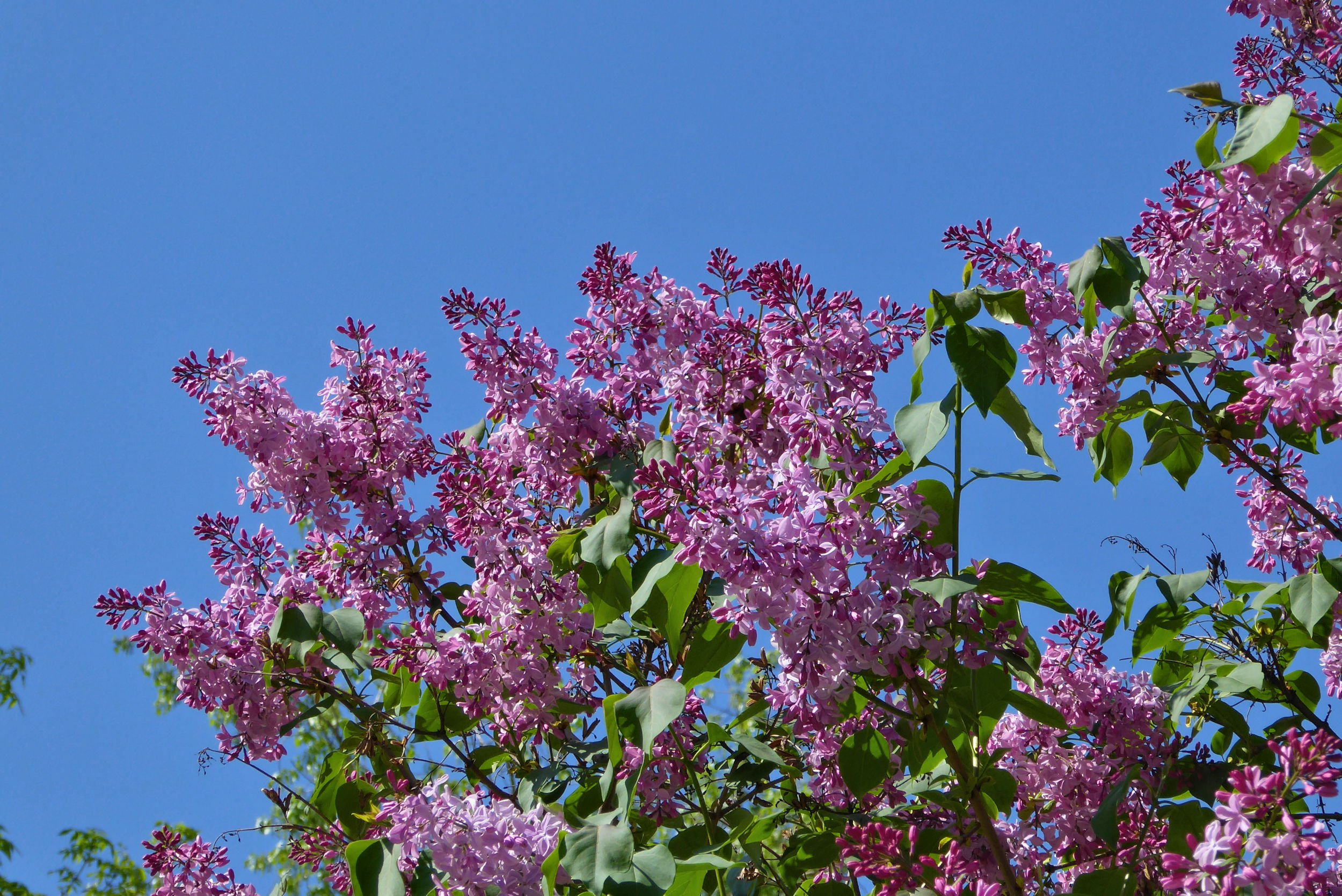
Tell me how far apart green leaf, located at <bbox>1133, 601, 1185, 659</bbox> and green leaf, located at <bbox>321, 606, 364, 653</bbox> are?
1861mm

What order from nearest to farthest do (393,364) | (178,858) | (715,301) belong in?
(715,301) → (178,858) → (393,364)

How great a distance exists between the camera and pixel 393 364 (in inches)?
138

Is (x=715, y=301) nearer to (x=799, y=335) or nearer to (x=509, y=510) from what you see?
(x=799, y=335)

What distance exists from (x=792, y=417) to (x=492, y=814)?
97cm

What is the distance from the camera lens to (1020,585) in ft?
7.43

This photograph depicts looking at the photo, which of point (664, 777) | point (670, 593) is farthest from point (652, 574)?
point (664, 777)

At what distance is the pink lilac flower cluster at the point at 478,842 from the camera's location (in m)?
2.15

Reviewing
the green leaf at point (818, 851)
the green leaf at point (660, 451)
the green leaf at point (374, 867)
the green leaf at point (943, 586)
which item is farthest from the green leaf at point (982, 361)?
the green leaf at point (374, 867)

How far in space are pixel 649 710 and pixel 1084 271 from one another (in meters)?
1.28

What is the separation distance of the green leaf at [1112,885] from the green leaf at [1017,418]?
0.82 m

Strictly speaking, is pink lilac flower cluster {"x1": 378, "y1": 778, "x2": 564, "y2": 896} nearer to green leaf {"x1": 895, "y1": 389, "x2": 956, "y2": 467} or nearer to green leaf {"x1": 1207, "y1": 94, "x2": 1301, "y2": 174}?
green leaf {"x1": 895, "y1": 389, "x2": 956, "y2": 467}

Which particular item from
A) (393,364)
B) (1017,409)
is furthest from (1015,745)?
(393,364)

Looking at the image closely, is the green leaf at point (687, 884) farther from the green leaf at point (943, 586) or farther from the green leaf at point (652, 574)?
the green leaf at point (943, 586)

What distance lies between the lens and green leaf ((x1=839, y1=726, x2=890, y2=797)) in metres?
2.44
